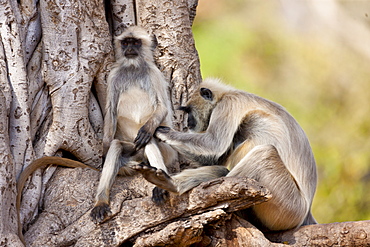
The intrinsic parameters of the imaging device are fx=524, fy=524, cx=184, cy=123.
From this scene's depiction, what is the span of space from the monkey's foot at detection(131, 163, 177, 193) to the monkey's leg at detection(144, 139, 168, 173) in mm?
481

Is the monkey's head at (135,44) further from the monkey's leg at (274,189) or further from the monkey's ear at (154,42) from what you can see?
the monkey's leg at (274,189)

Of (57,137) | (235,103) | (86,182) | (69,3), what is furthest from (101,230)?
(69,3)

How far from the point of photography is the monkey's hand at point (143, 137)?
3.89 m

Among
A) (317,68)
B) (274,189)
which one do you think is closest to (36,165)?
(274,189)

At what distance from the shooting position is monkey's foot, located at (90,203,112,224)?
350cm

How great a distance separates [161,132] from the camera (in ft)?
12.8

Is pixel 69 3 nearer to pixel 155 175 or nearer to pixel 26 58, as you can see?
pixel 26 58

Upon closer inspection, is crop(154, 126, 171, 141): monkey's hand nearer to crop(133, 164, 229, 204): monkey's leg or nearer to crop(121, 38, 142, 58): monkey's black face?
crop(133, 164, 229, 204): monkey's leg

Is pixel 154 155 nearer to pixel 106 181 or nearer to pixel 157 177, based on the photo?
pixel 106 181

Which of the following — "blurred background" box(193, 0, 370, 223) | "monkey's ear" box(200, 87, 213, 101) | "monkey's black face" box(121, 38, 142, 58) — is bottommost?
"blurred background" box(193, 0, 370, 223)

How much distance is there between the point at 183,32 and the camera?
462 cm

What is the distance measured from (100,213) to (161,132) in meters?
0.77

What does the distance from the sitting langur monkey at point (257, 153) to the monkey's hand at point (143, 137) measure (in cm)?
6

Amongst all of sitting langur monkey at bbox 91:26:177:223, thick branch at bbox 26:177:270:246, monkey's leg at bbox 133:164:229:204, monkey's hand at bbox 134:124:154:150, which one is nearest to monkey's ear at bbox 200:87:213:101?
sitting langur monkey at bbox 91:26:177:223
